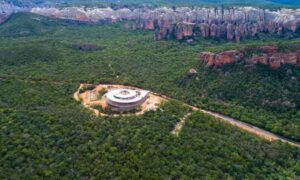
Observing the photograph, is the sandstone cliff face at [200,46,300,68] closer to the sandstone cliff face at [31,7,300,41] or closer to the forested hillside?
the forested hillside

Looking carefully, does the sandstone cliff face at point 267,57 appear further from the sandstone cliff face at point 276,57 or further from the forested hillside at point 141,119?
the forested hillside at point 141,119

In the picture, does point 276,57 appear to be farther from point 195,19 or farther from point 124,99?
point 195,19

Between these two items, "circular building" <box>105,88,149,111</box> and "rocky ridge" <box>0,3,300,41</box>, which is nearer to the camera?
"circular building" <box>105,88,149,111</box>

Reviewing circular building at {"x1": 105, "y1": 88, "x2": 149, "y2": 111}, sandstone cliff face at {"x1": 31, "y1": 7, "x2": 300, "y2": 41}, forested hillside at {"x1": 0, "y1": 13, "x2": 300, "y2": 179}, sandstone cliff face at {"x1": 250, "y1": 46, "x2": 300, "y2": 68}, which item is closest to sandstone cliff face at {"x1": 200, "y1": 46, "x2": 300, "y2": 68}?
sandstone cliff face at {"x1": 250, "y1": 46, "x2": 300, "y2": 68}

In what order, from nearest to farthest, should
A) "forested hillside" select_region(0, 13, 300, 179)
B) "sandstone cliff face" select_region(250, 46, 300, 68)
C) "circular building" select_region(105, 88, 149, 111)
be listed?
1. "forested hillside" select_region(0, 13, 300, 179)
2. "circular building" select_region(105, 88, 149, 111)
3. "sandstone cliff face" select_region(250, 46, 300, 68)

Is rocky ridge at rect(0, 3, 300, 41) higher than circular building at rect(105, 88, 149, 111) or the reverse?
higher
